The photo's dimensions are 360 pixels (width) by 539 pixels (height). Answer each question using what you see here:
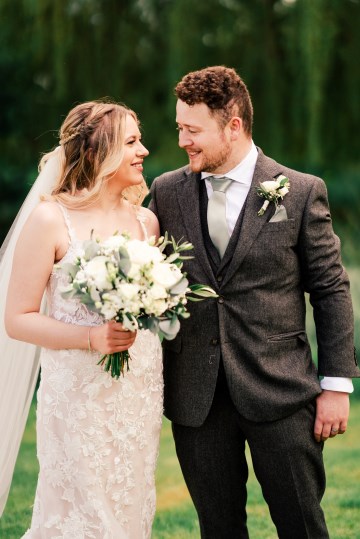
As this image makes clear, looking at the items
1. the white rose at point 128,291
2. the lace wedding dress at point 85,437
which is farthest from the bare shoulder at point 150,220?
the white rose at point 128,291

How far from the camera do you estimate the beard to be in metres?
3.37

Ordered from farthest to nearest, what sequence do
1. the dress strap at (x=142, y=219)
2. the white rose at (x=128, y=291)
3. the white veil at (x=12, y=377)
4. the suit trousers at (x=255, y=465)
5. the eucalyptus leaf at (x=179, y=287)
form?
1. the white veil at (x=12, y=377)
2. the dress strap at (x=142, y=219)
3. the suit trousers at (x=255, y=465)
4. the eucalyptus leaf at (x=179, y=287)
5. the white rose at (x=128, y=291)

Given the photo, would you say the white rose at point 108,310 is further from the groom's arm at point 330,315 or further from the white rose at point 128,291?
the groom's arm at point 330,315

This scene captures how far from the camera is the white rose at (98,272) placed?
9.55ft

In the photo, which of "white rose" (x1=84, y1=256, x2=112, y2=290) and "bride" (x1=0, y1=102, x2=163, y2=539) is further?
"bride" (x1=0, y1=102, x2=163, y2=539)

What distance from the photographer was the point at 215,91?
3.32 metres

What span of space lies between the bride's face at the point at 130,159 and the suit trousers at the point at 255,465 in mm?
754

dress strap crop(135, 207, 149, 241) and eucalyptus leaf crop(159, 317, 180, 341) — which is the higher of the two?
dress strap crop(135, 207, 149, 241)

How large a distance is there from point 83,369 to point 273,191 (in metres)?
0.89

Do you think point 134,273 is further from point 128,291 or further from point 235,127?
point 235,127

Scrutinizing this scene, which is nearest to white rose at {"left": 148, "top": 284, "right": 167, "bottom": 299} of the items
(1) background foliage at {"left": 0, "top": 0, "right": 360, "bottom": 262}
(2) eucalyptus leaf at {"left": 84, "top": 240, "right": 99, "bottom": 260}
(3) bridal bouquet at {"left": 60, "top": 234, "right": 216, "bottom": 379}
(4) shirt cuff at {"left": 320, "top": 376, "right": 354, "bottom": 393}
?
(3) bridal bouquet at {"left": 60, "top": 234, "right": 216, "bottom": 379}

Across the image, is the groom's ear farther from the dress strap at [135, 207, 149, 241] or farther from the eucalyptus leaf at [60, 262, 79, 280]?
the eucalyptus leaf at [60, 262, 79, 280]

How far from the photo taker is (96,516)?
10.8 feet

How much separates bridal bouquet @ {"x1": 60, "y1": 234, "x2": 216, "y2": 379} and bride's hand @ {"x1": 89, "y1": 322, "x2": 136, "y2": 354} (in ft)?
0.24
